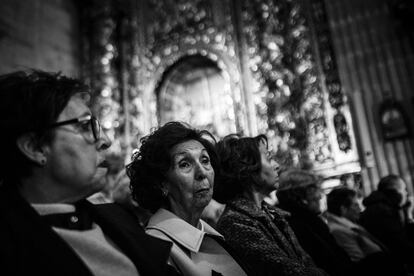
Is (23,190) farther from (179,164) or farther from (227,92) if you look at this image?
(227,92)

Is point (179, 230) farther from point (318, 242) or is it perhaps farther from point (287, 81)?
point (287, 81)

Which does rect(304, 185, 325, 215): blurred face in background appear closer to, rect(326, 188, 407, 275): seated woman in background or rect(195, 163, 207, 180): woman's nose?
rect(326, 188, 407, 275): seated woman in background

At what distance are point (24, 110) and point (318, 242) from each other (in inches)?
80.2

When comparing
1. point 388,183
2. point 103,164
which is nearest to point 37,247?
point 103,164

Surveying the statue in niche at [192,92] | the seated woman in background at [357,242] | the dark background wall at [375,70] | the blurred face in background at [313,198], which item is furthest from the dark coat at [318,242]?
the statue in niche at [192,92]

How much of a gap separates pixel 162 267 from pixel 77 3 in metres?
9.24

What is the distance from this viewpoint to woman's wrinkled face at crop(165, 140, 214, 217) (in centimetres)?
181

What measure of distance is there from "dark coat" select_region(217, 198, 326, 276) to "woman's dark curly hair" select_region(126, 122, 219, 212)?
39cm

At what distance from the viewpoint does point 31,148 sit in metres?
1.15

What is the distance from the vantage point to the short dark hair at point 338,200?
3.51 metres

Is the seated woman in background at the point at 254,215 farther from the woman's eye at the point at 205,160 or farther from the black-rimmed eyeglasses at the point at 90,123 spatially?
the black-rimmed eyeglasses at the point at 90,123

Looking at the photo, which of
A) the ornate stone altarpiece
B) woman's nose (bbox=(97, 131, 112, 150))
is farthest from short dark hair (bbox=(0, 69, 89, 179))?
the ornate stone altarpiece

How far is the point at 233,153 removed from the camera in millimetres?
2340

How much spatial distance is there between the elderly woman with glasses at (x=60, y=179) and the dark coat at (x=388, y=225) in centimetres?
274
